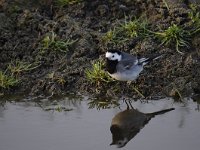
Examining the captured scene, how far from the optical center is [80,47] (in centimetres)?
917

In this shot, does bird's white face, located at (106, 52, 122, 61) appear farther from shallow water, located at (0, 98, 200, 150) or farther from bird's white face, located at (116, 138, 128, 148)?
bird's white face, located at (116, 138, 128, 148)

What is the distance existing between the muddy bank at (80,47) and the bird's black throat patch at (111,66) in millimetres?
313

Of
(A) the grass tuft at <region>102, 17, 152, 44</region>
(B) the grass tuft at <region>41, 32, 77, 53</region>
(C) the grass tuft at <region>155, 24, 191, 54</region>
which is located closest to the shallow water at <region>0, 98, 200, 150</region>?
(B) the grass tuft at <region>41, 32, 77, 53</region>

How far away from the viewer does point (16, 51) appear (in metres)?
9.20

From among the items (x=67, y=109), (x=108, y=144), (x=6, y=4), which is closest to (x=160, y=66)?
(x=67, y=109)

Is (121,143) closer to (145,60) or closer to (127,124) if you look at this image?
(127,124)

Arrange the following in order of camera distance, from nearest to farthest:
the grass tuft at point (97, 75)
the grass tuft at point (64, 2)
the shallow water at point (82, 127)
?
the shallow water at point (82, 127) → the grass tuft at point (97, 75) → the grass tuft at point (64, 2)

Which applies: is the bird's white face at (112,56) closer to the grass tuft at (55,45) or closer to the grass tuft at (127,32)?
the grass tuft at (127,32)

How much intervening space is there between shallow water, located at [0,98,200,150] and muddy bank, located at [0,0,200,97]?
1.19 ft

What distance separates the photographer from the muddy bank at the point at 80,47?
8609mm

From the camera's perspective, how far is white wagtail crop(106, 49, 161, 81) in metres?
8.38

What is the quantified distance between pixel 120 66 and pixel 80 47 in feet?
3.14

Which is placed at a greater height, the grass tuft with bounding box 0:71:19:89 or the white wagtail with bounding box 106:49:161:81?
the white wagtail with bounding box 106:49:161:81

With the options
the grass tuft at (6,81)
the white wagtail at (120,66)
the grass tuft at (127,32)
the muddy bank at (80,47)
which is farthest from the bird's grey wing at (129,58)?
the grass tuft at (6,81)
